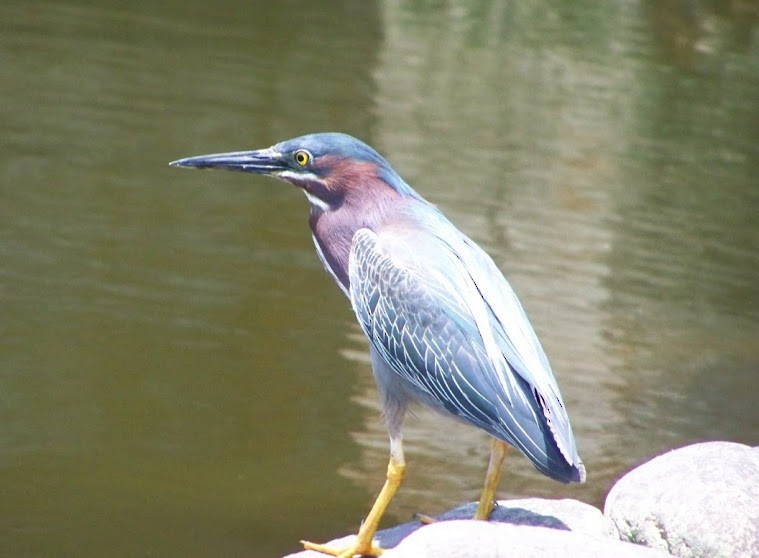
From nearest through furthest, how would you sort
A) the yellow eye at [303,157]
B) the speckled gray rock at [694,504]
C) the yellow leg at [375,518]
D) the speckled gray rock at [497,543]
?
the speckled gray rock at [497,543]
the speckled gray rock at [694,504]
the yellow leg at [375,518]
the yellow eye at [303,157]

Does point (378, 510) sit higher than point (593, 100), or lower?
higher

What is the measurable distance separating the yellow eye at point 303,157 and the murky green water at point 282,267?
187 cm

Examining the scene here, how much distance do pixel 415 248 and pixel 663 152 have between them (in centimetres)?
988

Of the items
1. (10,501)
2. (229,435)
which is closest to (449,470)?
(229,435)

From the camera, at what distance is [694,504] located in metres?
3.87

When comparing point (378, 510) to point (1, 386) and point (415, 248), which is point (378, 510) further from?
point (1, 386)

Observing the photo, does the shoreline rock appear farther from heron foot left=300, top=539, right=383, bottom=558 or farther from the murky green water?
the murky green water

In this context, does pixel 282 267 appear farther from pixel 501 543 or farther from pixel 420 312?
pixel 501 543

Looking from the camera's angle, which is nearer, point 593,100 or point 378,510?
point 378,510

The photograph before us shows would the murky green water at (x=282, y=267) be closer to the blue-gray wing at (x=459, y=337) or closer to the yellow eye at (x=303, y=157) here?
the blue-gray wing at (x=459, y=337)

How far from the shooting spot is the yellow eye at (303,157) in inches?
167

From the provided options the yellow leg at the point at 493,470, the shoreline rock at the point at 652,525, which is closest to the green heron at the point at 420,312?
the yellow leg at the point at 493,470

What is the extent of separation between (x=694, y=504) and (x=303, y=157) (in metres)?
1.57

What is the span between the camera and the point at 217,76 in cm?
1351
